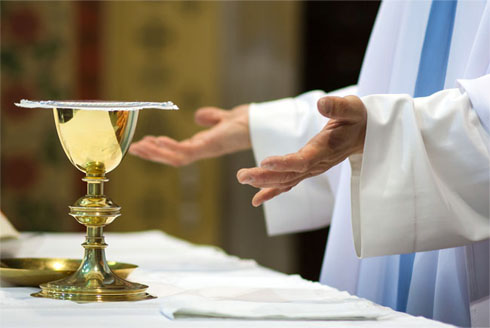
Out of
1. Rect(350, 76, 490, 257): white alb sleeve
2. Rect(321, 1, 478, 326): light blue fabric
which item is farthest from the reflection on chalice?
Rect(321, 1, 478, 326): light blue fabric

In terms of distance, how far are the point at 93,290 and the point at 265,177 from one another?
0.80 feet

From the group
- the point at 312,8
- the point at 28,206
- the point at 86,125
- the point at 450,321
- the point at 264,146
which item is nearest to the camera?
the point at 86,125

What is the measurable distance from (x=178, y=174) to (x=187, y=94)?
0.41m

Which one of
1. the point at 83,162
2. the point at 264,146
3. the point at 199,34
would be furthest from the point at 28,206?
the point at 83,162

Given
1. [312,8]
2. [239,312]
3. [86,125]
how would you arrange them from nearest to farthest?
[239,312], [86,125], [312,8]

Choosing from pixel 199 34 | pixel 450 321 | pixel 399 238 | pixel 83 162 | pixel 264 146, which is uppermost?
pixel 199 34

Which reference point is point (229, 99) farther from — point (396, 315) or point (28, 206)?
point (396, 315)

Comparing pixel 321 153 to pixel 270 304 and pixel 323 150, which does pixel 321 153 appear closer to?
pixel 323 150

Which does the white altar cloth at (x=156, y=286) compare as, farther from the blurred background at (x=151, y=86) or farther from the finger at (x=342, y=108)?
the blurred background at (x=151, y=86)

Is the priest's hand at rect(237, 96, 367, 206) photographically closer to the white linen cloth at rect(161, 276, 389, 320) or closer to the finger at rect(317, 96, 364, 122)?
the finger at rect(317, 96, 364, 122)

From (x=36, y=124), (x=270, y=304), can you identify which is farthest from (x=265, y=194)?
(x=36, y=124)

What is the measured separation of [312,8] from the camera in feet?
14.4

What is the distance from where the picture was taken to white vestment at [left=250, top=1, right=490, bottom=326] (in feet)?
3.32

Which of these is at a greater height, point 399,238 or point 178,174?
point 178,174
